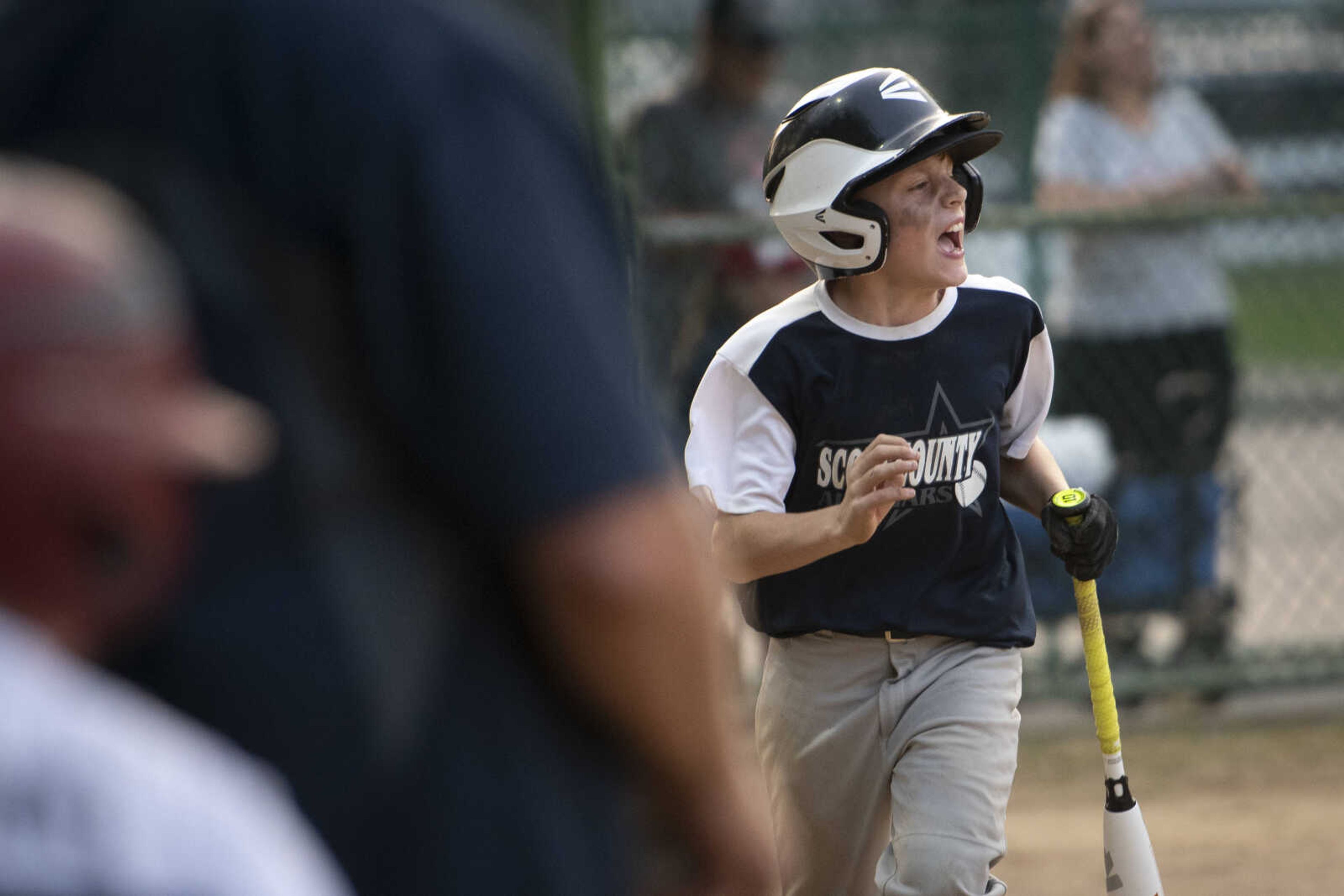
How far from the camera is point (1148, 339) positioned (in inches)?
241

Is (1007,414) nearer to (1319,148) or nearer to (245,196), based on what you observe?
(245,196)

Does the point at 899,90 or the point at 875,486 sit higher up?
the point at 899,90

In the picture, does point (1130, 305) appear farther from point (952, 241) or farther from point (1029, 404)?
point (952, 241)

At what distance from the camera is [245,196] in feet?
4.37

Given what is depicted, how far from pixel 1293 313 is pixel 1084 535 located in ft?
15.9

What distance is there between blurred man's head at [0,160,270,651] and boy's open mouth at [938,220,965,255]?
225 cm

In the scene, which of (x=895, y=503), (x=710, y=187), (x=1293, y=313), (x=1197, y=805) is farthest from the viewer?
(x=1293, y=313)

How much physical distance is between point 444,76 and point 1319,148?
23.8 feet

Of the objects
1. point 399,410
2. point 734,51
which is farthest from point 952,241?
point 734,51

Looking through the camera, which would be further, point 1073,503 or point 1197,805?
point 1197,805

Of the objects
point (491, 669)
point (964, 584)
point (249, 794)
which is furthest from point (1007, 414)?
point (249, 794)

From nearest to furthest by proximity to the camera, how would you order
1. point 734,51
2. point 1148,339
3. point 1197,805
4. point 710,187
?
1. point 1197,805
2. point 734,51
3. point 710,187
4. point 1148,339

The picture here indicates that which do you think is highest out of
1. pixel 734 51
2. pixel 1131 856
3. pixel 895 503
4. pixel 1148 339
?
pixel 734 51

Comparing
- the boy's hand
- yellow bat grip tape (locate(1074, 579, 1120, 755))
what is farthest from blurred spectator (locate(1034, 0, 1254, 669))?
the boy's hand
